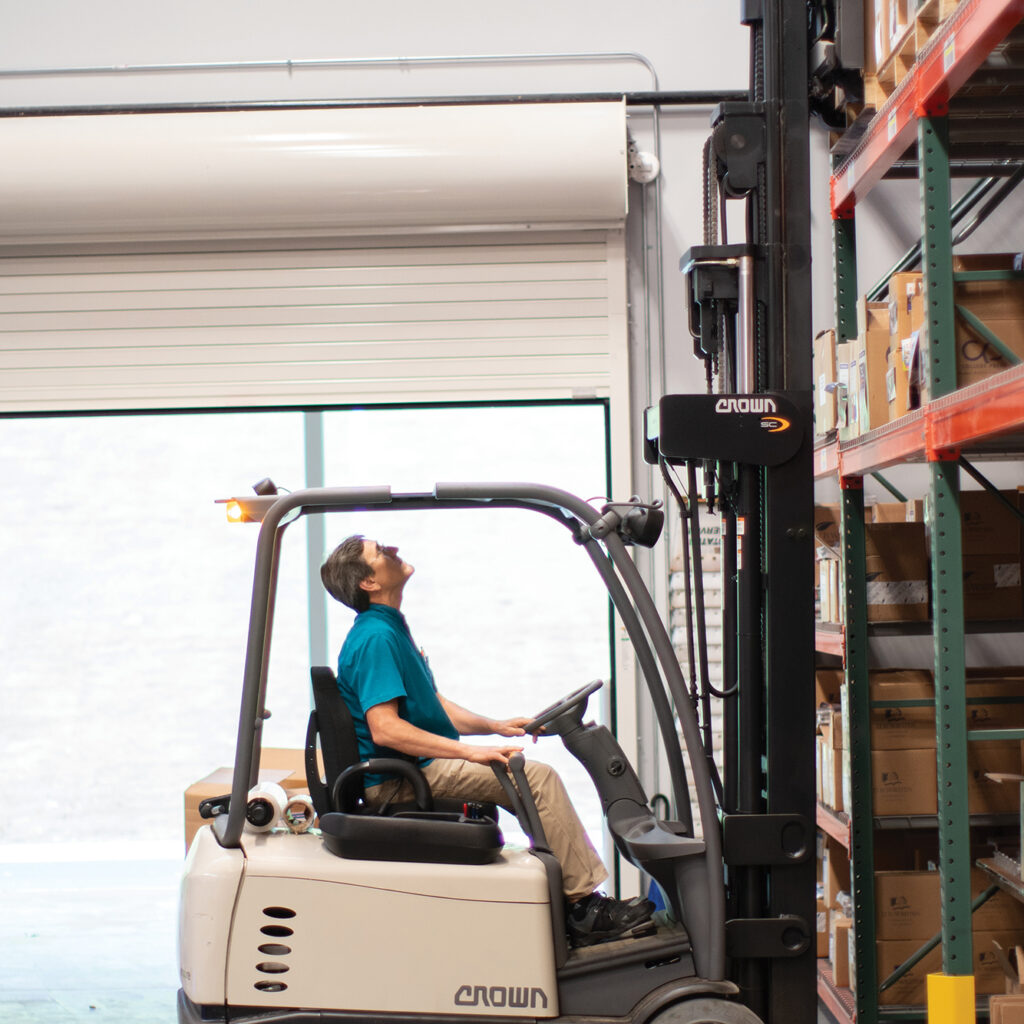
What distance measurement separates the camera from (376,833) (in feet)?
11.6

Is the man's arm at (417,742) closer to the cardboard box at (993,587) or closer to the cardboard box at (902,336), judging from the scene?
the cardboard box at (902,336)

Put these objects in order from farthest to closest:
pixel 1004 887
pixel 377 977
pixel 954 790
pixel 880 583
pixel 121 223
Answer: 1. pixel 121 223
2. pixel 880 583
3. pixel 1004 887
4. pixel 954 790
5. pixel 377 977

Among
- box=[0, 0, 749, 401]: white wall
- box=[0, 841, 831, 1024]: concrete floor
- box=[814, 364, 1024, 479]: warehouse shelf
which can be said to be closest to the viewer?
box=[814, 364, 1024, 479]: warehouse shelf

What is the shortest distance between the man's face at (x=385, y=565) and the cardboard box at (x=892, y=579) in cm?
231

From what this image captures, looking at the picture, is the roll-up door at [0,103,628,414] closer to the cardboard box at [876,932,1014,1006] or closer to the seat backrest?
the seat backrest

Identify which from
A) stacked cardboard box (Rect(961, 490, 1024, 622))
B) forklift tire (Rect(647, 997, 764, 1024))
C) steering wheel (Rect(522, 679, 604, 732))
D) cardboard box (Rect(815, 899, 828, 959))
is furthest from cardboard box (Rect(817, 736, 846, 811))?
steering wheel (Rect(522, 679, 604, 732))

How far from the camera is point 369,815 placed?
11.9 feet

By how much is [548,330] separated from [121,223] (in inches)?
103

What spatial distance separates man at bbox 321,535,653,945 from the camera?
367 centimetres

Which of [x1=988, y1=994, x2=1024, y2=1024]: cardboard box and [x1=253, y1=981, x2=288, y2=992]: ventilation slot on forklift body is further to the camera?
[x1=988, y1=994, x2=1024, y2=1024]: cardboard box

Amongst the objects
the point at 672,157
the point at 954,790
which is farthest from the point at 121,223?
the point at 954,790

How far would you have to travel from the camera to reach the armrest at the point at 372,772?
3.62 m

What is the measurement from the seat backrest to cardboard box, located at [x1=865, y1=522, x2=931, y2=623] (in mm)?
2632

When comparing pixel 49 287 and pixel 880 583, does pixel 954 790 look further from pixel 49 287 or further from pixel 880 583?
pixel 49 287
